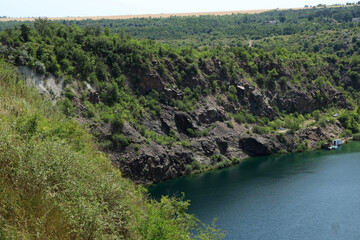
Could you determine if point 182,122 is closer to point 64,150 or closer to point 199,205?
point 199,205

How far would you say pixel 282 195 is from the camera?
5047 centimetres

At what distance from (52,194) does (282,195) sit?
39.9m

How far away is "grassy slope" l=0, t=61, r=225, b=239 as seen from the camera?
1375 cm

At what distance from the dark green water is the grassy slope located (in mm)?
21400

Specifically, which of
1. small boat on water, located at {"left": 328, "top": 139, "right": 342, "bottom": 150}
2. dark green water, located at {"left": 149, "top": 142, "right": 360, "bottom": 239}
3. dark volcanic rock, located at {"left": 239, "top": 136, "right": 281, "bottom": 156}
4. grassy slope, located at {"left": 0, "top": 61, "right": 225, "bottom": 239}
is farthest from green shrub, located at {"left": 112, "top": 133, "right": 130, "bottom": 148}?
small boat on water, located at {"left": 328, "top": 139, "right": 342, "bottom": 150}

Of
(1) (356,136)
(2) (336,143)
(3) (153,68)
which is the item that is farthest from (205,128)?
(1) (356,136)

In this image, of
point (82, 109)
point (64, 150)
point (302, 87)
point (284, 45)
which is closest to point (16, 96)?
point (64, 150)

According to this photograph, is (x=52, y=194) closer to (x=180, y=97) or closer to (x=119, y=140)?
(x=119, y=140)

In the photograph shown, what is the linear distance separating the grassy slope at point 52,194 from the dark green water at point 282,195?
70.2ft

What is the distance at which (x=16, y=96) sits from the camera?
869 inches

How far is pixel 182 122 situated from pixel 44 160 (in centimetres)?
5046

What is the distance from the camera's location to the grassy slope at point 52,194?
1375 centimetres

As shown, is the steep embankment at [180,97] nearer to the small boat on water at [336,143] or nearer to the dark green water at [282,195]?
the small boat on water at [336,143]

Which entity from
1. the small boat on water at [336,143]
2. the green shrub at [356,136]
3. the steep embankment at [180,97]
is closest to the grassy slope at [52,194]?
the steep embankment at [180,97]
